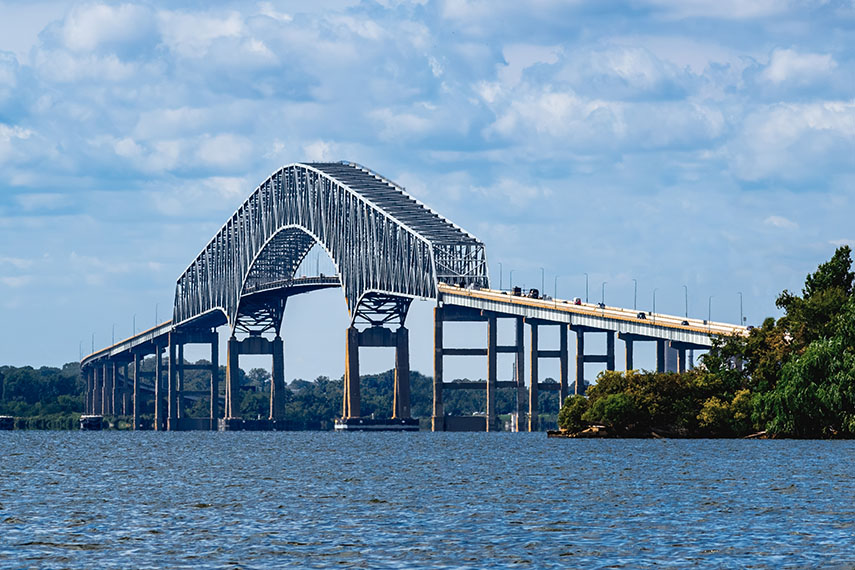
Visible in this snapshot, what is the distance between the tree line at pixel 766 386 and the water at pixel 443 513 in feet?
59.9

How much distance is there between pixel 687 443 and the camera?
136000 millimetres

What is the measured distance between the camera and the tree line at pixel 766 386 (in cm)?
12962

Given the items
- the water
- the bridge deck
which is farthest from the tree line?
the water

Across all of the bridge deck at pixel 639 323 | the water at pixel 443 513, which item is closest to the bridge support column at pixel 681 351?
the bridge deck at pixel 639 323

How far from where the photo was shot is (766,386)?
463 ft

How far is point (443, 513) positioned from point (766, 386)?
81.3m

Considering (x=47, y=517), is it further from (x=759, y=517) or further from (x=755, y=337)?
(x=755, y=337)

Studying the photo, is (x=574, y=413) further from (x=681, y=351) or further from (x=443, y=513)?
(x=443, y=513)

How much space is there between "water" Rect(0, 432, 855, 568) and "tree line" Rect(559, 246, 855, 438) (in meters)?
18.3

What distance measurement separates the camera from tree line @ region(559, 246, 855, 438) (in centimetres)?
12962

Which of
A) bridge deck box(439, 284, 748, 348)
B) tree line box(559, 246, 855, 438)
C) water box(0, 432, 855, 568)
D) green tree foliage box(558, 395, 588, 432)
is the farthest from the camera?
bridge deck box(439, 284, 748, 348)

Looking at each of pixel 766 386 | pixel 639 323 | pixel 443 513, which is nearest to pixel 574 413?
pixel 766 386

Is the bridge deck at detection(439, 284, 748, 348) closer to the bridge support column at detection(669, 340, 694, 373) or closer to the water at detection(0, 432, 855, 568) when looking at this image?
the bridge support column at detection(669, 340, 694, 373)

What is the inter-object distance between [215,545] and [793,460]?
187ft
